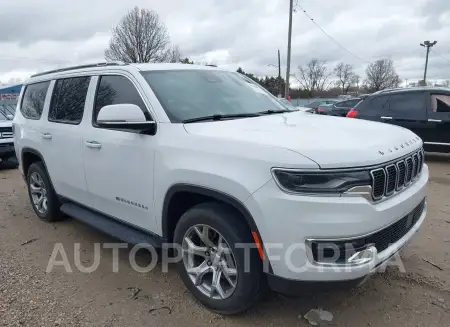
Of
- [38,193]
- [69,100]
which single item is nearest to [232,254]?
[69,100]

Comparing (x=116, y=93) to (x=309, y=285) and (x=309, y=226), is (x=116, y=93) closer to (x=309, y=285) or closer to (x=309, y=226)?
(x=309, y=226)

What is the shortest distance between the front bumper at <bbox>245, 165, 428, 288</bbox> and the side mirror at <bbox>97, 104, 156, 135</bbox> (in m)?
1.11

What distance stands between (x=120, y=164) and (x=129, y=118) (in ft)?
1.78

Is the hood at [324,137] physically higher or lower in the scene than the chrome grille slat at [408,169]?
higher

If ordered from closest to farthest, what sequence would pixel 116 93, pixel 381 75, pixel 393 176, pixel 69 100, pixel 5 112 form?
pixel 393 176, pixel 116 93, pixel 69 100, pixel 5 112, pixel 381 75

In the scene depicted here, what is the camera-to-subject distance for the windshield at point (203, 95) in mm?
3320

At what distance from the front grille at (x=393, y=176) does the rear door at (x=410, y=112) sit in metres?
6.57

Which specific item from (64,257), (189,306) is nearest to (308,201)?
(189,306)

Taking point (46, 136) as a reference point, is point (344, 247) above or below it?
below

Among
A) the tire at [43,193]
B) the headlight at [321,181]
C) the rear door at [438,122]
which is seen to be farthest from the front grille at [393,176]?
the rear door at [438,122]

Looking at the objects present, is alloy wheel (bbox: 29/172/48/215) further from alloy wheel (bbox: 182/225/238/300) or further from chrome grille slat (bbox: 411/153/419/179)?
chrome grille slat (bbox: 411/153/419/179)

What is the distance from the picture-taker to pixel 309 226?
7.71 ft

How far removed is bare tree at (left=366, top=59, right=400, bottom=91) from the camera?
72188 mm

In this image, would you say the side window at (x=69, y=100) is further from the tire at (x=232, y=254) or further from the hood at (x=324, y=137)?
the tire at (x=232, y=254)
